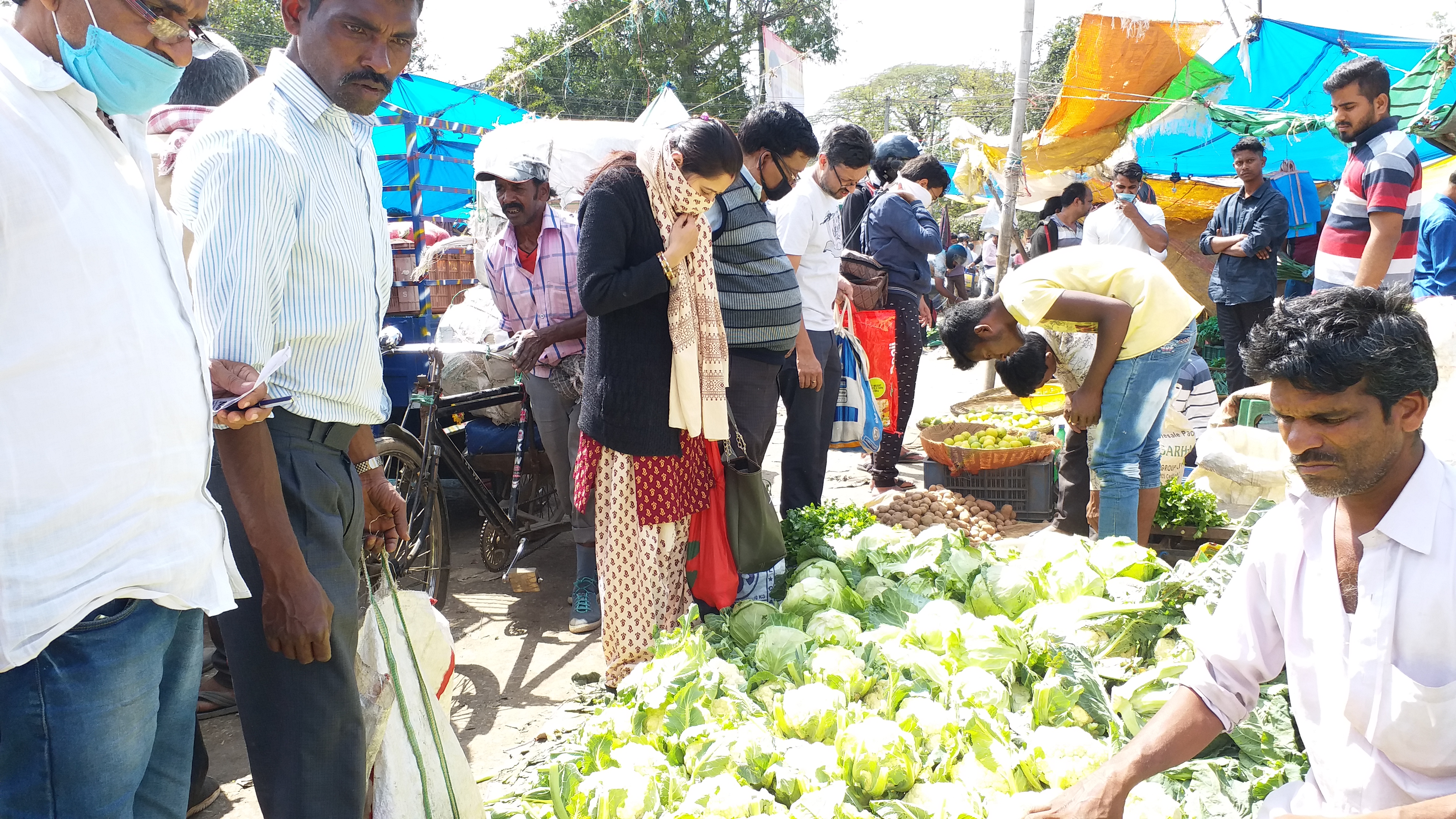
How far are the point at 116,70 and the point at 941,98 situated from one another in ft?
116

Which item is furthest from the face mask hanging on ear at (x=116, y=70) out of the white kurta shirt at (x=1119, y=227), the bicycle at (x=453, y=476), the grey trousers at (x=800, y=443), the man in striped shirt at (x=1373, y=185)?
the white kurta shirt at (x=1119, y=227)

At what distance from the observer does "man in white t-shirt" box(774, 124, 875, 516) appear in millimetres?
4434

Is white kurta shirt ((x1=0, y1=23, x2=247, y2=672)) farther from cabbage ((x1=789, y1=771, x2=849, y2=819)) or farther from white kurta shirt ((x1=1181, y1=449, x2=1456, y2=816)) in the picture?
white kurta shirt ((x1=1181, y1=449, x2=1456, y2=816))

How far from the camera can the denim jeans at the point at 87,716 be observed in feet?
3.91

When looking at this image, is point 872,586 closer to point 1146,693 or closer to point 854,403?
point 1146,693

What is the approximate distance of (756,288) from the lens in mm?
3641

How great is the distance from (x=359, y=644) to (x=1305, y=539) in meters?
1.95

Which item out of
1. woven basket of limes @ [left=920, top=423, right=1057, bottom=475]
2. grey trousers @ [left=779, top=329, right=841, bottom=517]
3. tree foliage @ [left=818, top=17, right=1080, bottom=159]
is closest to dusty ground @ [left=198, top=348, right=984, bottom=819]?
grey trousers @ [left=779, top=329, right=841, bottom=517]

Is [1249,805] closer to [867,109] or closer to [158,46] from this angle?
[158,46]

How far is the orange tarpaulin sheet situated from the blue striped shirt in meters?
11.0

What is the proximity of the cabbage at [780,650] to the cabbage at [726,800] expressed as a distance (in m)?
0.62

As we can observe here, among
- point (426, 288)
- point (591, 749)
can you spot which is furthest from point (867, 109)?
point (591, 749)

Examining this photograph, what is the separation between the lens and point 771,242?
145 inches

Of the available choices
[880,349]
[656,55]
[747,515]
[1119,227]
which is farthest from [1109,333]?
[656,55]
